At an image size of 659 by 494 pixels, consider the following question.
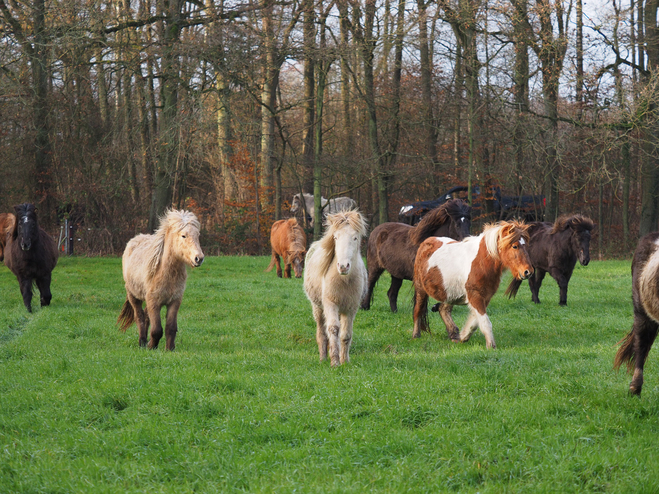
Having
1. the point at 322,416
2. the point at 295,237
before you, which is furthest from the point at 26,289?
the point at 322,416

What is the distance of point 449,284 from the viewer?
8.61m

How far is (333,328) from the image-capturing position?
695 centimetres

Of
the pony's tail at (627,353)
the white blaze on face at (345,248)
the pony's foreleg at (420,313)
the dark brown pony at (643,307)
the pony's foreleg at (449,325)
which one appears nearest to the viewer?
the dark brown pony at (643,307)

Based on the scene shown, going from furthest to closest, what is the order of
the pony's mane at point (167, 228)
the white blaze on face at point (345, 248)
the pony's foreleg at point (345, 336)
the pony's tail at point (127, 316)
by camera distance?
the pony's tail at point (127, 316), the pony's mane at point (167, 228), the pony's foreleg at point (345, 336), the white blaze on face at point (345, 248)

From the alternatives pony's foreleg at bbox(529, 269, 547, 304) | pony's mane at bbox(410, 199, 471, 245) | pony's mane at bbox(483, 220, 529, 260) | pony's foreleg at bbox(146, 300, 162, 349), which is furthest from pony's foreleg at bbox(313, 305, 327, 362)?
pony's foreleg at bbox(529, 269, 547, 304)

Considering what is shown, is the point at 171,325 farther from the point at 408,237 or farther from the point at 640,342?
the point at 640,342

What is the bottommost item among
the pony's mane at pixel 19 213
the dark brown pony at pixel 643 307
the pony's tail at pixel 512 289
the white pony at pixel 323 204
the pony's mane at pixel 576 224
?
the pony's tail at pixel 512 289

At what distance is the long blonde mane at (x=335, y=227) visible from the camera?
686cm

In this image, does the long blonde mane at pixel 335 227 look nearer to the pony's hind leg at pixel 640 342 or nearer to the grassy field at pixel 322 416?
the grassy field at pixel 322 416

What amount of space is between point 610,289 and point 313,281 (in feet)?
32.3

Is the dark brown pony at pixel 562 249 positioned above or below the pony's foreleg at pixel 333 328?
above

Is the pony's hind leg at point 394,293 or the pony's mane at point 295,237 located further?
the pony's mane at point 295,237

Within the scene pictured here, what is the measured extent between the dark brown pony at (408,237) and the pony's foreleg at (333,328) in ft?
13.0

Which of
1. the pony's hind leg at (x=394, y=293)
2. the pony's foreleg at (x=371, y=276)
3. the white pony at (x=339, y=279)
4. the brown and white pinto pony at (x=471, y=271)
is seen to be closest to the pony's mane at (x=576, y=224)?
the pony's hind leg at (x=394, y=293)
